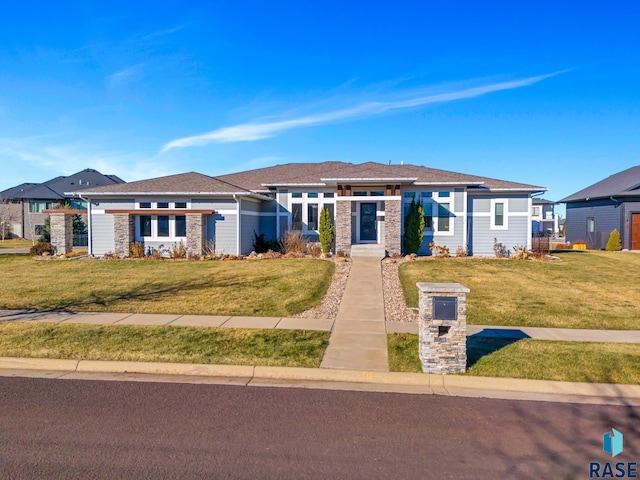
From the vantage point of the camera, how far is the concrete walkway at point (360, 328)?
7.87m

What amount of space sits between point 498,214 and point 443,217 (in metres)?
3.06

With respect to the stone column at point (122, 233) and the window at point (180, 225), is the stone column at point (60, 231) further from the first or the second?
the window at point (180, 225)

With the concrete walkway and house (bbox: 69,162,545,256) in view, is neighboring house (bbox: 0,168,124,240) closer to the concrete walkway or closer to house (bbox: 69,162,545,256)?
house (bbox: 69,162,545,256)

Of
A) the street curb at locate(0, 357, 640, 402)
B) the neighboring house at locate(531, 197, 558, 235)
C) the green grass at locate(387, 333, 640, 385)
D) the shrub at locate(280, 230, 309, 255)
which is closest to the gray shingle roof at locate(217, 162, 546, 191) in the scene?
the shrub at locate(280, 230, 309, 255)

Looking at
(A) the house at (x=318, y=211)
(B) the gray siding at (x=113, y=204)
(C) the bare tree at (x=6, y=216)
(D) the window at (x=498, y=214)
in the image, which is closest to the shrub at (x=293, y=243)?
(A) the house at (x=318, y=211)

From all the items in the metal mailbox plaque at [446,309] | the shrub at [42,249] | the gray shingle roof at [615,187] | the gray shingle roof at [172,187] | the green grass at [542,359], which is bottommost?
the green grass at [542,359]

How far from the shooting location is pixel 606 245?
2991cm

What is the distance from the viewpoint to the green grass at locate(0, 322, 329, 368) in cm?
796

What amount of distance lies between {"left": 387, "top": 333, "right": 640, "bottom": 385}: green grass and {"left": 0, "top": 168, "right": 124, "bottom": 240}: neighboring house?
45.7m

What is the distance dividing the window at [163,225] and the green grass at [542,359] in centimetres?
1633

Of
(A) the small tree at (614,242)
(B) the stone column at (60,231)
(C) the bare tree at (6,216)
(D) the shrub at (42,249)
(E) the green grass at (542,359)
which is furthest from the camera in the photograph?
(C) the bare tree at (6,216)

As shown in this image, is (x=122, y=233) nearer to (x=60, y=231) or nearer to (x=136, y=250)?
(x=136, y=250)

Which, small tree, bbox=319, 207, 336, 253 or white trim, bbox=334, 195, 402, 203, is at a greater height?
white trim, bbox=334, 195, 402, 203

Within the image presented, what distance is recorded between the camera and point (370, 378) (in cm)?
722
